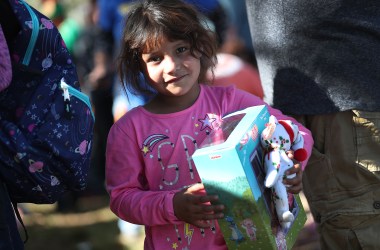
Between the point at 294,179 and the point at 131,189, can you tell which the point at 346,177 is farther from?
the point at 131,189

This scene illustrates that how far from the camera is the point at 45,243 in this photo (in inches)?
209

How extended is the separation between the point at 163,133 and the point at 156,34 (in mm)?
361

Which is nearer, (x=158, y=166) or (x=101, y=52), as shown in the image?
(x=158, y=166)

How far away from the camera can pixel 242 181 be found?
217cm

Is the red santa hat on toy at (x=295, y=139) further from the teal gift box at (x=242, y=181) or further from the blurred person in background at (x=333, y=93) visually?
the blurred person in background at (x=333, y=93)

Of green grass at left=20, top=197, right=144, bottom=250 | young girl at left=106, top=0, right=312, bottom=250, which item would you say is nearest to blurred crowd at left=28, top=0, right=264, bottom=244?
green grass at left=20, top=197, right=144, bottom=250

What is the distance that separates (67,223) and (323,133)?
11.3 feet

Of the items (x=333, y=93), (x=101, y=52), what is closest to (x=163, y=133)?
(x=333, y=93)

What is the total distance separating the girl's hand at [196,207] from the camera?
228 centimetres

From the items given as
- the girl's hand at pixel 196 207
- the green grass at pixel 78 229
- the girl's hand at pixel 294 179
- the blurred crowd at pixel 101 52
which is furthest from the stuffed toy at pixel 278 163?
the green grass at pixel 78 229

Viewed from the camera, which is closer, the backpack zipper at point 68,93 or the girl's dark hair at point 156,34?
the backpack zipper at point 68,93

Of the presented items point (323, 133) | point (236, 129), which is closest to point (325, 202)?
point (323, 133)

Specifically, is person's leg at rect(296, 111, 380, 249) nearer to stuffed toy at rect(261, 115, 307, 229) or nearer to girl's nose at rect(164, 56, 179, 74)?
stuffed toy at rect(261, 115, 307, 229)

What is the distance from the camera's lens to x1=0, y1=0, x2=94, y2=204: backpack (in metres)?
2.15
